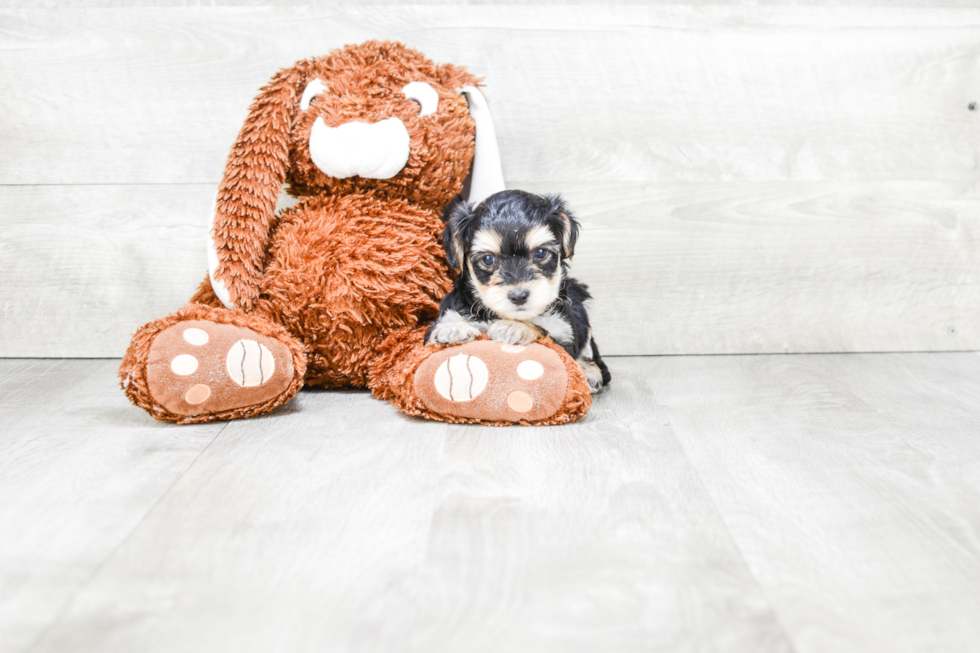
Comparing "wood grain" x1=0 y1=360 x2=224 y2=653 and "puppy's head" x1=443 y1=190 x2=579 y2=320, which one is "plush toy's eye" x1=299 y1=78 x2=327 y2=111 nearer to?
"puppy's head" x1=443 y1=190 x2=579 y2=320

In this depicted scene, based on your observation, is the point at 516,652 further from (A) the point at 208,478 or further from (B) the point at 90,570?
(A) the point at 208,478

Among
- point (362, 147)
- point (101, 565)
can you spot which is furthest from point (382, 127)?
point (101, 565)

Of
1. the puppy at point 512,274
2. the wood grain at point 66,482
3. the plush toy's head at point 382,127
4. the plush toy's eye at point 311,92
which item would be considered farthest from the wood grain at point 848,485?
the plush toy's eye at point 311,92

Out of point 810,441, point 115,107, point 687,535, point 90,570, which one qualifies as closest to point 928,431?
point 810,441

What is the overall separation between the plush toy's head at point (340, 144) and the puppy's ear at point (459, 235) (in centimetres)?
16

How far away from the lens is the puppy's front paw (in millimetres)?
1409

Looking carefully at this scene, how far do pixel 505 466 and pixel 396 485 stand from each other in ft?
0.53

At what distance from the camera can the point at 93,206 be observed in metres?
1.89

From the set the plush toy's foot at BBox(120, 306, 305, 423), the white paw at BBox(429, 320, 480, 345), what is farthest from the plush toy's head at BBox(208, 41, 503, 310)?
the white paw at BBox(429, 320, 480, 345)

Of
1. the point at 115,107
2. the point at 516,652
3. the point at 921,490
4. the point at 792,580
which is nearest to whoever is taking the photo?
the point at 516,652

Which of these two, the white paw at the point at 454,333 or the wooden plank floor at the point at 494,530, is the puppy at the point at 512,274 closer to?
the white paw at the point at 454,333

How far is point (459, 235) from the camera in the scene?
1.42 meters

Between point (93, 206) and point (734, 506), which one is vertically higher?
point (93, 206)

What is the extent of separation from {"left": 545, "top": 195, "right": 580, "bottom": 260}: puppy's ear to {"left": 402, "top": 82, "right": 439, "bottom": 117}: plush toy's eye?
1.00ft
